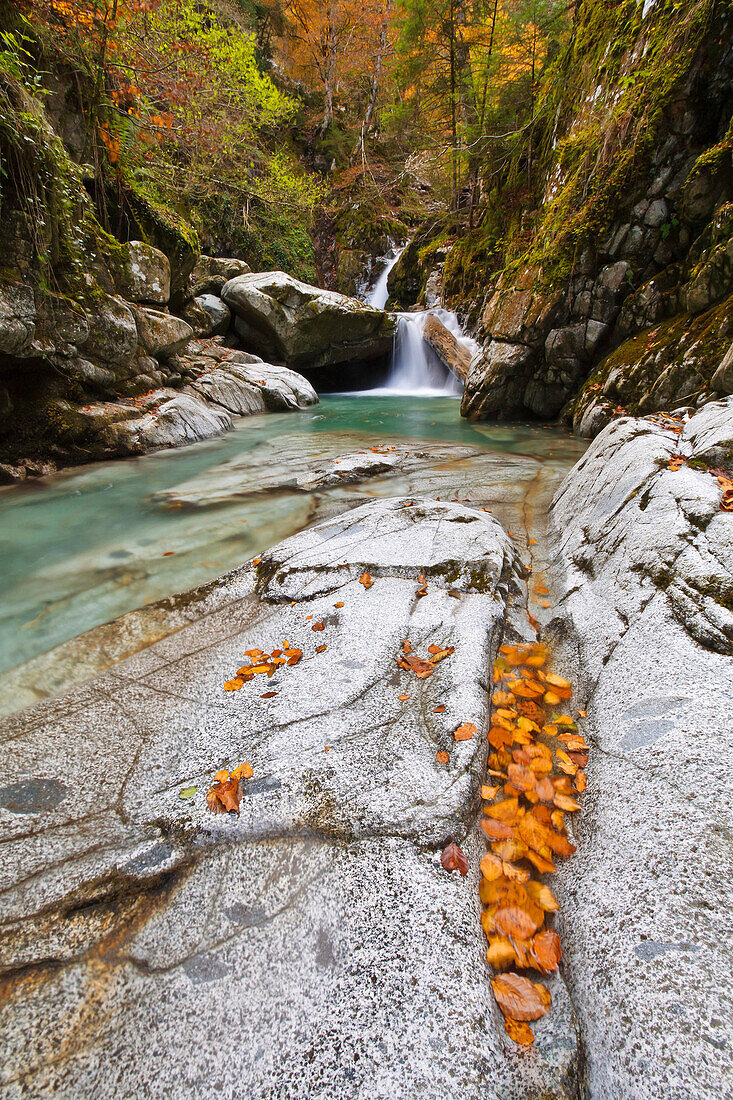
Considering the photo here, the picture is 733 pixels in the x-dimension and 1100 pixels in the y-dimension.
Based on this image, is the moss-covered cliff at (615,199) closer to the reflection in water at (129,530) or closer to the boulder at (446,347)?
the reflection in water at (129,530)

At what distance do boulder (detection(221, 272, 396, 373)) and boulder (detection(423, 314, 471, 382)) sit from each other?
1422mm

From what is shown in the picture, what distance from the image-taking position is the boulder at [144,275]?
8453 mm

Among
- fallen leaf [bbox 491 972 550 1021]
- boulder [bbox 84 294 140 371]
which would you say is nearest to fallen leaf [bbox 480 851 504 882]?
fallen leaf [bbox 491 972 550 1021]

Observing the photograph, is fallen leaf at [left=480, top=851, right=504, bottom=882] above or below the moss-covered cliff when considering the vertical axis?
below

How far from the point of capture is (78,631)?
3.01m

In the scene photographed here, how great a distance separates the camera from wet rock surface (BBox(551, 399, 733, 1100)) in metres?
1.05

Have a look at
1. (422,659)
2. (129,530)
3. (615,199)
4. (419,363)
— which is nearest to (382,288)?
(419,363)

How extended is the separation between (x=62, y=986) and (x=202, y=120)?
19.4 meters

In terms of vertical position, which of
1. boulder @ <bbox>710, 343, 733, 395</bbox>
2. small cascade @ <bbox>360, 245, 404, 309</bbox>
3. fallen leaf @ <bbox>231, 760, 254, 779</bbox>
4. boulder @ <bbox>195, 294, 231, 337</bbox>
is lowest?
fallen leaf @ <bbox>231, 760, 254, 779</bbox>

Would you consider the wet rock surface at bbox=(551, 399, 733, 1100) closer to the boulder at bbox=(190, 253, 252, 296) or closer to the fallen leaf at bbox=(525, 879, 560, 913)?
the fallen leaf at bbox=(525, 879, 560, 913)

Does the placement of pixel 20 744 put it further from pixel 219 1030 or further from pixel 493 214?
pixel 493 214

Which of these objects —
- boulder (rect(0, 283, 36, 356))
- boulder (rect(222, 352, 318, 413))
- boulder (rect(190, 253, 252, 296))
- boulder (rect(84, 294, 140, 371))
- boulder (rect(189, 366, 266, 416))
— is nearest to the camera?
boulder (rect(0, 283, 36, 356))

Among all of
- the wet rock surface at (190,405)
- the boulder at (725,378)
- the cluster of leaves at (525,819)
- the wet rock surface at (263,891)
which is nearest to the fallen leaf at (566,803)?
the cluster of leaves at (525,819)

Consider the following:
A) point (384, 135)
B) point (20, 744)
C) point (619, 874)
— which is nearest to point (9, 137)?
point (20, 744)
